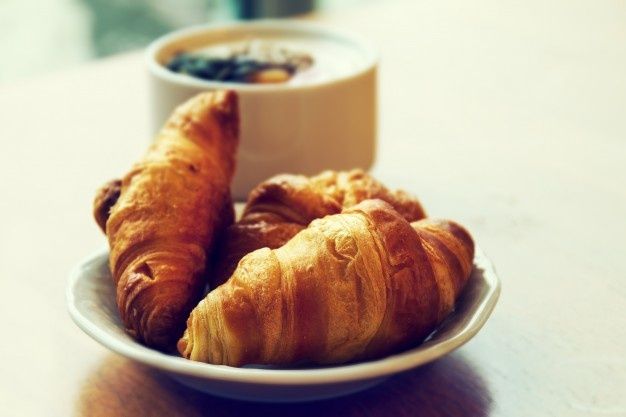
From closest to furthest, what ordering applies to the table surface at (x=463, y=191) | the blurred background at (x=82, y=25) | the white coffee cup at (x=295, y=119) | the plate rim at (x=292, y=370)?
the plate rim at (x=292, y=370), the table surface at (x=463, y=191), the white coffee cup at (x=295, y=119), the blurred background at (x=82, y=25)

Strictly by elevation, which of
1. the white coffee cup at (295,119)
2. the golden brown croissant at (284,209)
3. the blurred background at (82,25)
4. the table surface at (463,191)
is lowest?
the blurred background at (82,25)

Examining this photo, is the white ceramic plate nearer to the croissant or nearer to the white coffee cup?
the croissant

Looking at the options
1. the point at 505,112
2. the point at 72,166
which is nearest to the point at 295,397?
the point at 72,166

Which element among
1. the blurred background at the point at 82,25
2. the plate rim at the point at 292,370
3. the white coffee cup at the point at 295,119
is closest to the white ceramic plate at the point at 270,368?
the plate rim at the point at 292,370

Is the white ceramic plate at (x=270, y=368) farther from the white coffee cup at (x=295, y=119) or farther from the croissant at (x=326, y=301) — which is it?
the white coffee cup at (x=295, y=119)

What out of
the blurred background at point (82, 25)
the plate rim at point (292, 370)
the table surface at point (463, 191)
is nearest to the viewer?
the plate rim at point (292, 370)

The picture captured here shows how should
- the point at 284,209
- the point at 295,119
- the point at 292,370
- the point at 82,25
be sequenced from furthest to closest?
the point at 82,25 → the point at 295,119 → the point at 284,209 → the point at 292,370

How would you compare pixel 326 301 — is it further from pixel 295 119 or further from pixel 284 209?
pixel 295 119

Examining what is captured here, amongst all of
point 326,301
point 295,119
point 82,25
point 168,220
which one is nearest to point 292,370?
point 326,301
